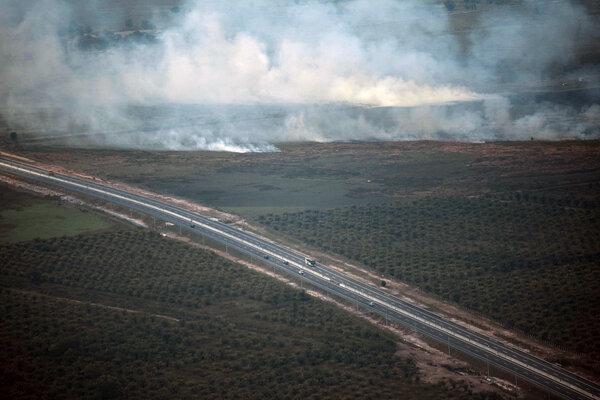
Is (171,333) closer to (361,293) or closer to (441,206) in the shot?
(361,293)

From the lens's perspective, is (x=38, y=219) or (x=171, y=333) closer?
(x=171, y=333)

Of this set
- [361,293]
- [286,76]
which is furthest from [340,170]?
[361,293]

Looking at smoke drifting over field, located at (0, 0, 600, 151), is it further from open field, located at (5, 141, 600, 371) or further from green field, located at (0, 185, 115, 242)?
green field, located at (0, 185, 115, 242)

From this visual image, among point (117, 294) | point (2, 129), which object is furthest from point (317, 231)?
point (2, 129)

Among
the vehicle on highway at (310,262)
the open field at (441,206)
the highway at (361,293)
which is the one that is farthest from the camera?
the vehicle on highway at (310,262)

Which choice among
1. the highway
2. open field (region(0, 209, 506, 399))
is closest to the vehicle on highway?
the highway

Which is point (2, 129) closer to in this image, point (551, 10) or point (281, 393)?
point (281, 393)

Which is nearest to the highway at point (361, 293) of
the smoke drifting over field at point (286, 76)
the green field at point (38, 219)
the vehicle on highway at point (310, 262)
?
the vehicle on highway at point (310, 262)

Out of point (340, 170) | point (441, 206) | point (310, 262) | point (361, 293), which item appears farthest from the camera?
point (340, 170)

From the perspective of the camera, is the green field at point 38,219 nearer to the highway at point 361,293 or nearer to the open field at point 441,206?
the highway at point 361,293
